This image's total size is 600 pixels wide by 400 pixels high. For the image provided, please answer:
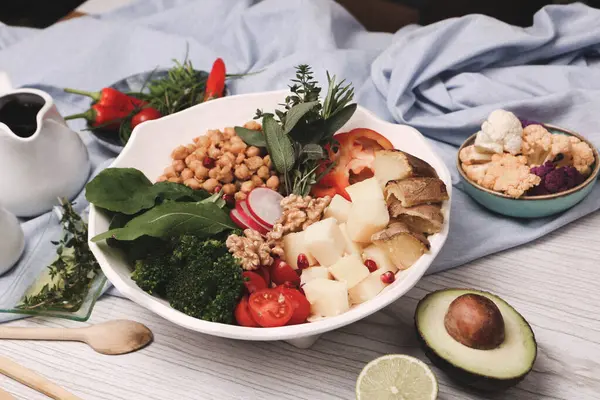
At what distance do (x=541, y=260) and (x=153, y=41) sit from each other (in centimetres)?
155

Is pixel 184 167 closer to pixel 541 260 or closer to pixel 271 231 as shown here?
pixel 271 231

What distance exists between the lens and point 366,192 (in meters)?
1.21

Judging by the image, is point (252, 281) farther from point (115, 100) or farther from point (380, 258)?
point (115, 100)

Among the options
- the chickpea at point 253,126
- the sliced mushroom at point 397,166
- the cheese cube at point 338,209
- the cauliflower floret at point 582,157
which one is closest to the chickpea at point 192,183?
the chickpea at point 253,126

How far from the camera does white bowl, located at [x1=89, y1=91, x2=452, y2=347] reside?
3.31 ft

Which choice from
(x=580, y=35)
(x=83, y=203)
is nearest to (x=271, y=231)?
(x=83, y=203)

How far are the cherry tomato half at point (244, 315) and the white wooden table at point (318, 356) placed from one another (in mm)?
152

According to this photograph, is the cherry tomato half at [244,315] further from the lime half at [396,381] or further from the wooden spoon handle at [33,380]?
the wooden spoon handle at [33,380]

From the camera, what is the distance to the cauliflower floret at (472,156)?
1.44 metres

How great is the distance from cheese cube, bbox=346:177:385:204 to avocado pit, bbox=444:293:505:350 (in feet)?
0.88

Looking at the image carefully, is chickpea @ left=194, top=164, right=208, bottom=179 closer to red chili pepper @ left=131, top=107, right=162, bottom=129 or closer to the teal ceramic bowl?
red chili pepper @ left=131, top=107, right=162, bottom=129

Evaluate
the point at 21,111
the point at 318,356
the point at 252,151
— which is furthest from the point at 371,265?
the point at 21,111

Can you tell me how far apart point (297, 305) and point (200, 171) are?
1.52ft

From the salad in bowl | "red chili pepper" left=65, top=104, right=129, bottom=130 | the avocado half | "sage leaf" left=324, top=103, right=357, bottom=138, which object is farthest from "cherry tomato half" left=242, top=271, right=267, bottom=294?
"red chili pepper" left=65, top=104, right=129, bottom=130
